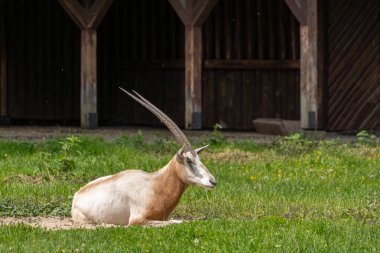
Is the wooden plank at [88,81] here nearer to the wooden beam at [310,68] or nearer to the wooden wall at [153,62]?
the wooden wall at [153,62]

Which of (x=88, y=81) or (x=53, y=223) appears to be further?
(x=88, y=81)

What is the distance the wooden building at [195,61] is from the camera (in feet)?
72.6

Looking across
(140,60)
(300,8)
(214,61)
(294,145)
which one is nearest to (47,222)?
(294,145)

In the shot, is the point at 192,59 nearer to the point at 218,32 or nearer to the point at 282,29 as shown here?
the point at 282,29

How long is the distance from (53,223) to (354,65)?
1117 centimetres

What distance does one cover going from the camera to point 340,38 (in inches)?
882

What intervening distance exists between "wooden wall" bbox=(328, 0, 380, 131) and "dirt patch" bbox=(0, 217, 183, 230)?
1063 cm

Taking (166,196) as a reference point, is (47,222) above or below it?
below

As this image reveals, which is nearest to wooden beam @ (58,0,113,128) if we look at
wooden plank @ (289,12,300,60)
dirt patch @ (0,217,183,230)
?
wooden plank @ (289,12,300,60)

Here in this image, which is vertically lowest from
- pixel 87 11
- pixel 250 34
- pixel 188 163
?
pixel 188 163

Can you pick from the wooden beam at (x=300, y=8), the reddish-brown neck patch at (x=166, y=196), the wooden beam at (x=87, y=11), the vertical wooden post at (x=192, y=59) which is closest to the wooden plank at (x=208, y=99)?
the vertical wooden post at (x=192, y=59)

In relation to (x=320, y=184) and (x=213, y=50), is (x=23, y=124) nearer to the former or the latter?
(x=213, y=50)

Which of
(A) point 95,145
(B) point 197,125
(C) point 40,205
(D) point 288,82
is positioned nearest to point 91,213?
(C) point 40,205

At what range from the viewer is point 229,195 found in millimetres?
13703
